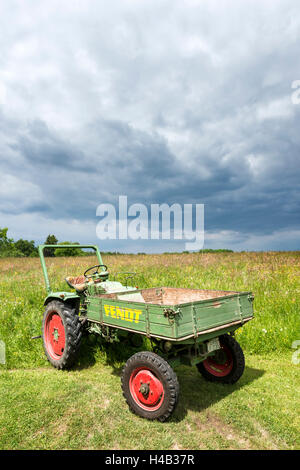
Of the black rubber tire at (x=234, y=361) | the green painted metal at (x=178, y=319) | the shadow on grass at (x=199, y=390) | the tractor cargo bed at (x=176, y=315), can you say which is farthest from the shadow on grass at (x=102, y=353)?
the black rubber tire at (x=234, y=361)

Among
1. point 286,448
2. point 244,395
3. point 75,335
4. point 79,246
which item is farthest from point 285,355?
point 79,246

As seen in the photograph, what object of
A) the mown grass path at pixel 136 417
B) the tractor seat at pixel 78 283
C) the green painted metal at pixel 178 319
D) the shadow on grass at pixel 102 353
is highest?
the tractor seat at pixel 78 283

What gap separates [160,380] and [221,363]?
1743 mm

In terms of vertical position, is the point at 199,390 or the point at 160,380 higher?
the point at 160,380

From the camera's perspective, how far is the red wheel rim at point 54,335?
5.64m

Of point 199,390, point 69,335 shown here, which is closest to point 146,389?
point 199,390

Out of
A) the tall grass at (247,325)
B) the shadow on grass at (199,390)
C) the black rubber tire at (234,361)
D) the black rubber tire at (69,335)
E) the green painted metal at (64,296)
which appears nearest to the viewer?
the shadow on grass at (199,390)

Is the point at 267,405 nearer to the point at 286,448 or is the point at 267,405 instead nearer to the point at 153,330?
the point at 286,448

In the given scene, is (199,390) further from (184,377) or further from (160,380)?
(160,380)

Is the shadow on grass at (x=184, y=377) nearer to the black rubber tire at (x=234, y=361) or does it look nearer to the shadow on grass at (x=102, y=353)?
the shadow on grass at (x=102, y=353)

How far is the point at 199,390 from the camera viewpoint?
469cm

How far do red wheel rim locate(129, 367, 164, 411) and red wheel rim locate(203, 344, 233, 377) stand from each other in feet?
5.13

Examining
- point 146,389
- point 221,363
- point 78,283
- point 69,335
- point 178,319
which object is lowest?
point 221,363

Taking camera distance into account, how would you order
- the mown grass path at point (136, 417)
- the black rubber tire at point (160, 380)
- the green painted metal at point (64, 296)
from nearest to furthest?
the mown grass path at point (136, 417) < the black rubber tire at point (160, 380) < the green painted metal at point (64, 296)
